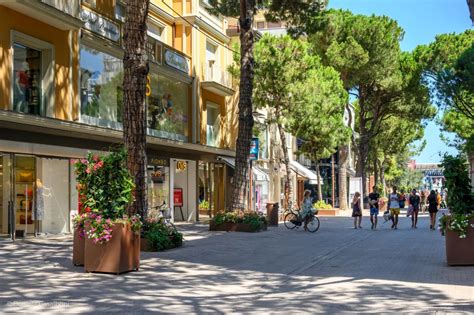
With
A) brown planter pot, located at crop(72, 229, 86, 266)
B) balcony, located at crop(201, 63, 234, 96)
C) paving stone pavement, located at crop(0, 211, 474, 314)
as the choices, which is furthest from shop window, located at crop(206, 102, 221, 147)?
brown planter pot, located at crop(72, 229, 86, 266)

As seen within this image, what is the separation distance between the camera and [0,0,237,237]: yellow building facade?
17078mm

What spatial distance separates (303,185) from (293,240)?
107 ft

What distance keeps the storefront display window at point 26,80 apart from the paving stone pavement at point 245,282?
3.96 m

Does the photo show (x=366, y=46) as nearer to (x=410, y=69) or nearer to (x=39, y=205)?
(x=410, y=69)

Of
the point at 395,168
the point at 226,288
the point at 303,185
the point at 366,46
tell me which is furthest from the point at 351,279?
the point at 395,168

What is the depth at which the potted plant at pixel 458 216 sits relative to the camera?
11.6 meters

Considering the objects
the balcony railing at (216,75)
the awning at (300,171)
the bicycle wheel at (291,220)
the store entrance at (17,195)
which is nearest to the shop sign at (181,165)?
the balcony railing at (216,75)

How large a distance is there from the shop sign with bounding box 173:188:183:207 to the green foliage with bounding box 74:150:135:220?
17.1 m

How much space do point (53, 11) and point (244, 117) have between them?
7328mm

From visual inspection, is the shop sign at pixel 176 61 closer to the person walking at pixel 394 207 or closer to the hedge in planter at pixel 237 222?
the hedge in planter at pixel 237 222

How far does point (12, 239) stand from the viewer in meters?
17.0

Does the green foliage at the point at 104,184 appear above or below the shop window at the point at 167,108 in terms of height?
below

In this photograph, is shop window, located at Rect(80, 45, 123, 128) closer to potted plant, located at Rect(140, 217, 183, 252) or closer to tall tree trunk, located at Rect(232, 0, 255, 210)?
tall tree trunk, located at Rect(232, 0, 255, 210)

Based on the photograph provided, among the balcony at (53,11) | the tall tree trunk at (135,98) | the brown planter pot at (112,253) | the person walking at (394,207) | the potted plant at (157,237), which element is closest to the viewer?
the brown planter pot at (112,253)
